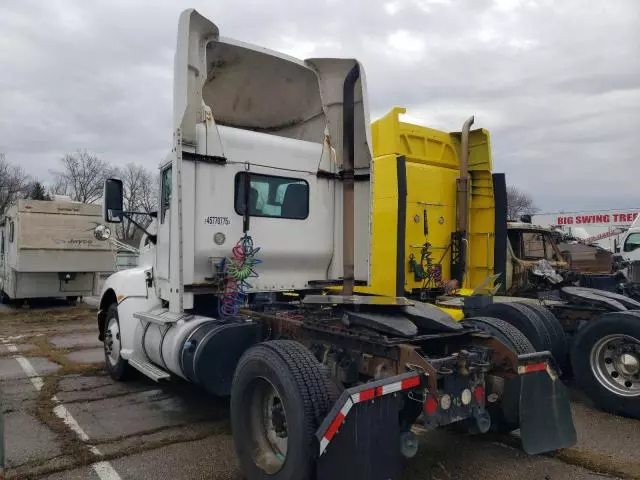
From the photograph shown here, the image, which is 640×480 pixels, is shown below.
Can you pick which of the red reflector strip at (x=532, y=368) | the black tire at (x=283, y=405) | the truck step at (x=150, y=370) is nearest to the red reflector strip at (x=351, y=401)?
the black tire at (x=283, y=405)

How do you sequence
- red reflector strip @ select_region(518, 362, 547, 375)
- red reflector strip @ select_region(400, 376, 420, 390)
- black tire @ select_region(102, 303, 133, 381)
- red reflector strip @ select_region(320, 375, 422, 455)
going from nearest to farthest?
1. red reflector strip @ select_region(320, 375, 422, 455)
2. red reflector strip @ select_region(400, 376, 420, 390)
3. red reflector strip @ select_region(518, 362, 547, 375)
4. black tire @ select_region(102, 303, 133, 381)

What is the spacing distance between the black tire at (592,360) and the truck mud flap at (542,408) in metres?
1.91

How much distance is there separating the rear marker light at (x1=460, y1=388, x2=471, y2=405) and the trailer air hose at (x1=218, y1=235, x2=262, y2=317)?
7.86 ft

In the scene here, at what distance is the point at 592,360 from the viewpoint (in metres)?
5.62

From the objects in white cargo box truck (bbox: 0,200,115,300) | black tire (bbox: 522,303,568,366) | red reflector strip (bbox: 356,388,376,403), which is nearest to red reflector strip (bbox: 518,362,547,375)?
red reflector strip (bbox: 356,388,376,403)

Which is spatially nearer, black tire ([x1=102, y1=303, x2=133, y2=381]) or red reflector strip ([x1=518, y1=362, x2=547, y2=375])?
red reflector strip ([x1=518, y1=362, x2=547, y2=375])

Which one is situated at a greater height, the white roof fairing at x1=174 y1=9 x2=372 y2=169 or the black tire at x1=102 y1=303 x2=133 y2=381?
the white roof fairing at x1=174 y1=9 x2=372 y2=169

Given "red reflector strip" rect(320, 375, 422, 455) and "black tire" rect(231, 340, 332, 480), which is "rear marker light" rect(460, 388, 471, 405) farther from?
"black tire" rect(231, 340, 332, 480)

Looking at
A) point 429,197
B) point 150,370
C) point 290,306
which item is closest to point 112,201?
point 150,370

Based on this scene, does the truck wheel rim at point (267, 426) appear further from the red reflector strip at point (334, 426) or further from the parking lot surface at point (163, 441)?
the red reflector strip at point (334, 426)

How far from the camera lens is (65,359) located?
8375 mm

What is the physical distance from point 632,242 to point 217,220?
35.9 ft

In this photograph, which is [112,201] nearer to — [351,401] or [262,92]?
[262,92]

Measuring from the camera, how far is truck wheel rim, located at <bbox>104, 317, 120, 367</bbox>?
6.83 metres
